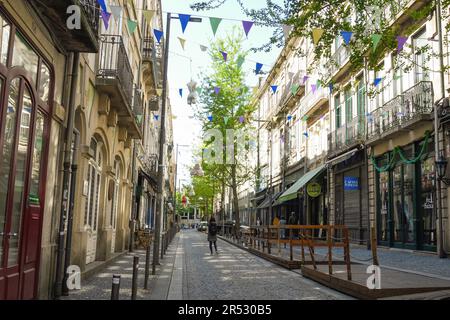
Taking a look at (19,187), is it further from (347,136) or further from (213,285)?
(347,136)

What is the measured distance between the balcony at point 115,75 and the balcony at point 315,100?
46.8 feet

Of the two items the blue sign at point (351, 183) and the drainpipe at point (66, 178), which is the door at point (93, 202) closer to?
the drainpipe at point (66, 178)

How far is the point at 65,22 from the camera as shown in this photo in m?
7.53

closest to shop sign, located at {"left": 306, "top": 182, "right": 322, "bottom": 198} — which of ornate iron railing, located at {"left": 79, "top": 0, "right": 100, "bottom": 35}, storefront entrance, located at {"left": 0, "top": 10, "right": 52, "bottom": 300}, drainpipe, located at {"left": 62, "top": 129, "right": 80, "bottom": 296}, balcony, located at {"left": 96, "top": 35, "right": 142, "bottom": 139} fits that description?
balcony, located at {"left": 96, "top": 35, "right": 142, "bottom": 139}

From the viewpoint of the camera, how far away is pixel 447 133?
15.1 meters

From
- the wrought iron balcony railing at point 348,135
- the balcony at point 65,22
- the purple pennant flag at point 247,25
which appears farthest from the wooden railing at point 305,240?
the balcony at point 65,22

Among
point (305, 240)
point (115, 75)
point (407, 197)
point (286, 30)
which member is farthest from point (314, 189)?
point (286, 30)

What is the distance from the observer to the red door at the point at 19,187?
20.6ft

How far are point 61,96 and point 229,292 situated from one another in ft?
15.5

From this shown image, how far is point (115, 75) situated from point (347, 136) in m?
14.3

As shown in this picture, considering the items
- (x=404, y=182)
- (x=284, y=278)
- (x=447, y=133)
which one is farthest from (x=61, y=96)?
(x=404, y=182)

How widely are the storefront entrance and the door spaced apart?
4.39 meters

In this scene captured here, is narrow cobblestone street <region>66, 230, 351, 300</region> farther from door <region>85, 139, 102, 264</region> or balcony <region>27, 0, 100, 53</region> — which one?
balcony <region>27, 0, 100, 53</region>

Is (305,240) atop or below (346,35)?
below
